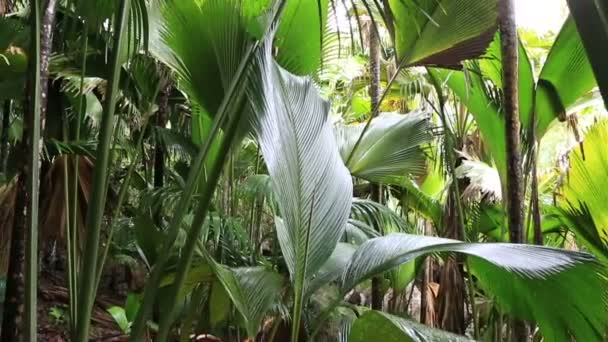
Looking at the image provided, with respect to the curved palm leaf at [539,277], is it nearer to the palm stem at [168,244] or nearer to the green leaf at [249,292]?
the green leaf at [249,292]

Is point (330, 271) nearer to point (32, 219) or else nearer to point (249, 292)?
point (249, 292)

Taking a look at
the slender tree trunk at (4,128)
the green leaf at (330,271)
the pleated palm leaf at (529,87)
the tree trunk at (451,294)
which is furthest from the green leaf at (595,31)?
the tree trunk at (451,294)

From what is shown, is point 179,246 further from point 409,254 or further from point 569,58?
point 569,58

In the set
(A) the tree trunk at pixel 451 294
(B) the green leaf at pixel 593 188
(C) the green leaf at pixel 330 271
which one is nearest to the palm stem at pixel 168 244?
(C) the green leaf at pixel 330 271

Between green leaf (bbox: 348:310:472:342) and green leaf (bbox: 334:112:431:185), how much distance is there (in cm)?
148

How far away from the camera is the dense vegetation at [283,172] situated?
1.49 m

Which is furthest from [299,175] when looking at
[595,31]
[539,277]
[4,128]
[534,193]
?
[4,128]

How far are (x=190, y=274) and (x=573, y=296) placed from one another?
1.26 meters

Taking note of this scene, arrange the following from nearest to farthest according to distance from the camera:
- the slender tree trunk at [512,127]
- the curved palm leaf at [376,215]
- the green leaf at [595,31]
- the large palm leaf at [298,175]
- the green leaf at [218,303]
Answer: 1. the green leaf at [595,31]
2. the large palm leaf at [298,175]
3. the slender tree trunk at [512,127]
4. the green leaf at [218,303]
5. the curved palm leaf at [376,215]

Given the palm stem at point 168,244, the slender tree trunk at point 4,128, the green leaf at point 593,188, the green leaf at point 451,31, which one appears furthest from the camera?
the slender tree trunk at point 4,128

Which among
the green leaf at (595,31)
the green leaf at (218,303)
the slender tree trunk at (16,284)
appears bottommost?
the green leaf at (218,303)

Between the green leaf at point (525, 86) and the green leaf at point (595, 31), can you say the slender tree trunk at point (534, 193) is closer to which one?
the green leaf at point (525, 86)

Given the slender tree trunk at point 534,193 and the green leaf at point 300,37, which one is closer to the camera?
the green leaf at point 300,37

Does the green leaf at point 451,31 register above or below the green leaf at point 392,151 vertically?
above
